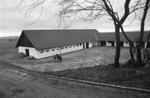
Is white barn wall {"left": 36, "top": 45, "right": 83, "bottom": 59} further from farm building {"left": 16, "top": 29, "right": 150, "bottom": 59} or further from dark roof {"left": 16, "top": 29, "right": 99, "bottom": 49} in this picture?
dark roof {"left": 16, "top": 29, "right": 99, "bottom": 49}

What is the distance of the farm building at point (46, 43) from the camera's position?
74.0 feet

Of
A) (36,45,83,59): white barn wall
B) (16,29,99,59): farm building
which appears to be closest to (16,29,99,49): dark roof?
(16,29,99,59): farm building

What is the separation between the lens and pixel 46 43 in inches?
953

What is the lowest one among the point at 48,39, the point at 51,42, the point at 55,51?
the point at 55,51

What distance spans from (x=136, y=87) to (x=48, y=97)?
4.38m

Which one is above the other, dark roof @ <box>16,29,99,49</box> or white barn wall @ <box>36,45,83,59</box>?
dark roof @ <box>16,29,99,49</box>

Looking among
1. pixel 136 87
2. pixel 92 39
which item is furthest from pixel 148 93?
pixel 92 39

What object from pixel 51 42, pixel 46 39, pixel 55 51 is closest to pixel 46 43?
pixel 51 42

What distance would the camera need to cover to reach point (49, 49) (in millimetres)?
24109

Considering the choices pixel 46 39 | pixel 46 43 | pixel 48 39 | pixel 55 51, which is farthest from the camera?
pixel 48 39

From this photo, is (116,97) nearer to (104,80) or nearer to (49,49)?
(104,80)

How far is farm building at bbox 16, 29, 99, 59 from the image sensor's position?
22.5 meters

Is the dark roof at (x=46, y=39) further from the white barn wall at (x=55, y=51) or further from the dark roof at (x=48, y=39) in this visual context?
the white barn wall at (x=55, y=51)

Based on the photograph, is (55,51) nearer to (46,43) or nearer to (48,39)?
(46,43)
